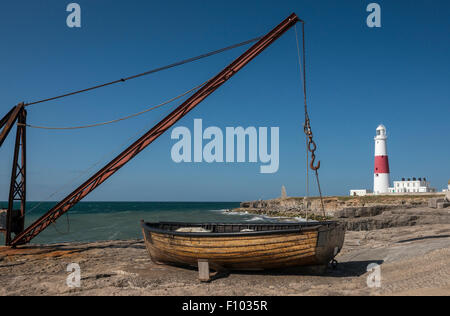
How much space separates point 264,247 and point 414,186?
7257 cm

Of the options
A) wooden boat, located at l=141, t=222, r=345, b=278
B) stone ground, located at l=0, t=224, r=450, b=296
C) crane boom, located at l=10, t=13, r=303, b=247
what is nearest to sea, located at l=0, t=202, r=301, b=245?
crane boom, located at l=10, t=13, r=303, b=247

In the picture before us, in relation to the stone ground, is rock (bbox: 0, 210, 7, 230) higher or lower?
higher

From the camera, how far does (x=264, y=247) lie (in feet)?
29.5

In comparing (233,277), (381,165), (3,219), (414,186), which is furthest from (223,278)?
(414,186)

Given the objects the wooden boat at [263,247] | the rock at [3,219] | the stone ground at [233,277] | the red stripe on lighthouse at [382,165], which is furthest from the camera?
the red stripe on lighthouse at [382,165]

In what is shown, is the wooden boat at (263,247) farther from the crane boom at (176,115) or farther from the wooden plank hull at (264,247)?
the crane boom at (176,115)

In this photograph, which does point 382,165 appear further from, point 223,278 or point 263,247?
point 223,278

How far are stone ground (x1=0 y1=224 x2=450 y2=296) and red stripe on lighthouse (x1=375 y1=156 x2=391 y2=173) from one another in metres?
54.6

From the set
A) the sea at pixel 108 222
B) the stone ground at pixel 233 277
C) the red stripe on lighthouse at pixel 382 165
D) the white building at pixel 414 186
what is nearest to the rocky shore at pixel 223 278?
the stone ground at pixel 233 277

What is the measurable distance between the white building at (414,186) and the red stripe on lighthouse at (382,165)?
21.7ft

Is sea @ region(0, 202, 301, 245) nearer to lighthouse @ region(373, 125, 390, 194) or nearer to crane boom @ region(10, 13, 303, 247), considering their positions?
crane boom @ region(10, 13, 303, 247)

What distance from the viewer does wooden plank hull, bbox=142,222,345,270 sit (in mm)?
8844

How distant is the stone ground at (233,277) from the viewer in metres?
7.57

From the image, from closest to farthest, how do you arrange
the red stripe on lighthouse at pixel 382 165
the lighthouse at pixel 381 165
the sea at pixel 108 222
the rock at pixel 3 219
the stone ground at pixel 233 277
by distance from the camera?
1. the stone ground at pixel 233 277
2. the rock at pixel 3 219
3. the sea at pixel 108 222
4. the lighthouse at pixel 381 165
5. the red stripe on lighthouse at pixel 382 165
